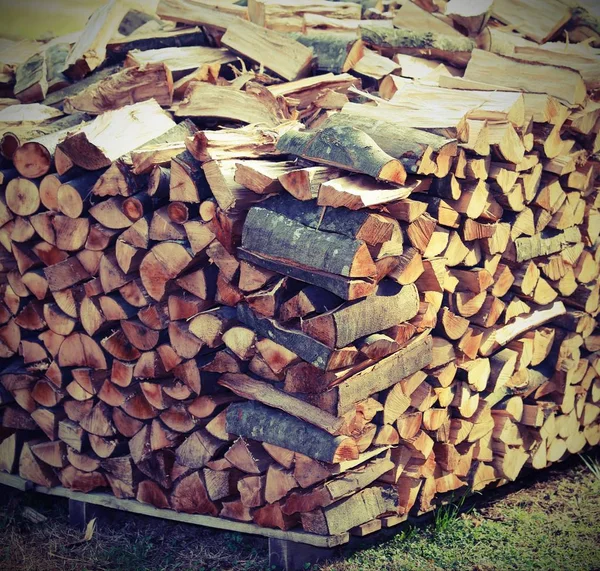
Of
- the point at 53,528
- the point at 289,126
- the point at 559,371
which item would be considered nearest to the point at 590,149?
the point at 559,371

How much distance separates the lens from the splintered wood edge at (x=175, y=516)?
Answer: 3.37 meters

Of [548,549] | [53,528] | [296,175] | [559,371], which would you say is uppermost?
[296,175]

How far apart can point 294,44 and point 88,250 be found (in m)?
1.89

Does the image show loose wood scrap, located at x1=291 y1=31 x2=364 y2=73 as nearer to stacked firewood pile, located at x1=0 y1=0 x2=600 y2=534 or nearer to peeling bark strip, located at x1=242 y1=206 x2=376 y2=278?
stacked firewood pile, located at x1=0 y1=0 x2=600 y2=534

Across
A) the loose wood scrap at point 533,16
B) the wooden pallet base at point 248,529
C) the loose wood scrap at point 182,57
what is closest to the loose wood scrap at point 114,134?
the loose wood scrap at point 182,57

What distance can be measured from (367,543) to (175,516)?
100cm

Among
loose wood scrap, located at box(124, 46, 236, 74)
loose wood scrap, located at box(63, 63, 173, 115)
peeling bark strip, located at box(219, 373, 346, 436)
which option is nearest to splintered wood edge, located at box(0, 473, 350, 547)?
peeling bark strip, located at box(219, 373, 346, 436)

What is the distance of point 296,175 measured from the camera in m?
2.97

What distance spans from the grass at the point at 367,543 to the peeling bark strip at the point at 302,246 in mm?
1566

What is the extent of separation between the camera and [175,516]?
3711 millimetres

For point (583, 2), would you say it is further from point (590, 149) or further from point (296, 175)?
point (296, 175)

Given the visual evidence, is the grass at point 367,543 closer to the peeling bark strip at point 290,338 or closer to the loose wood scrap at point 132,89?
the peeling bark strip at point 290,338

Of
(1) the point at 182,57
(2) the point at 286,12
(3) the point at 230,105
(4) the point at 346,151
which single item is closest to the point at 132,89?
(1) the point at 182,57

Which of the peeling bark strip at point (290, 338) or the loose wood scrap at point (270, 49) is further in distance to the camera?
the loose wood scrap at point (270, 49)
